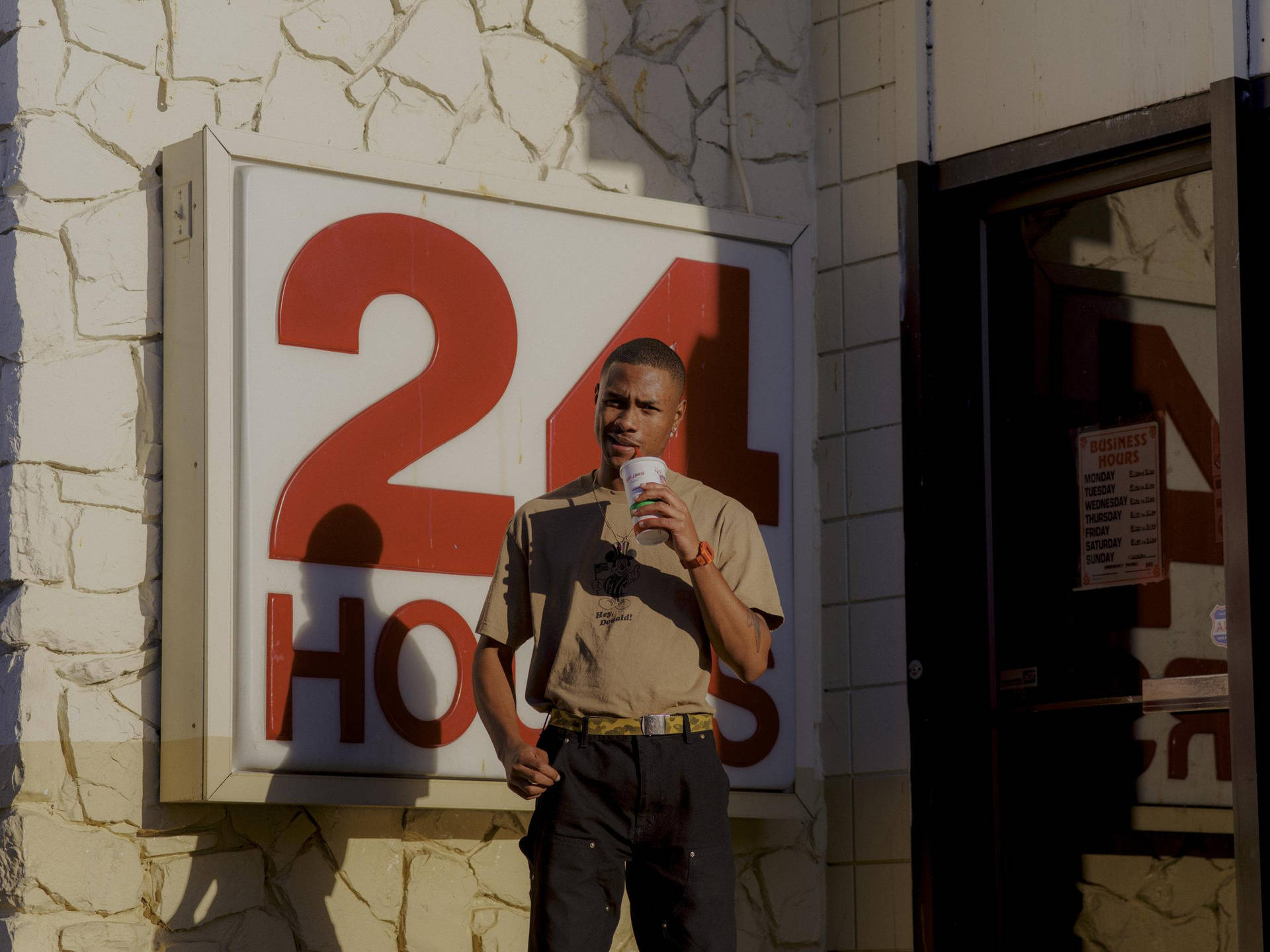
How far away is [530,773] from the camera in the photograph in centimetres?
381

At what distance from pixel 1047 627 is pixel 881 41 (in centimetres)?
209

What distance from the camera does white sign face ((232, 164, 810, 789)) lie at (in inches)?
190

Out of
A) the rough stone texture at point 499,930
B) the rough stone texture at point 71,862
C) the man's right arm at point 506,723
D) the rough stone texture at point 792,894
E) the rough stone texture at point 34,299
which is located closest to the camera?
the man's right arm at point 506,723

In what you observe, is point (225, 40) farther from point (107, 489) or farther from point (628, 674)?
point (628, 674)

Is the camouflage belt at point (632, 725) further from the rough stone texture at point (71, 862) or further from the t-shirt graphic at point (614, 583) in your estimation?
the rough stone texture at point (71, 862)

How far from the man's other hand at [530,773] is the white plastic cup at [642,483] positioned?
523mm

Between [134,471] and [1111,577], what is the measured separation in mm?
2868

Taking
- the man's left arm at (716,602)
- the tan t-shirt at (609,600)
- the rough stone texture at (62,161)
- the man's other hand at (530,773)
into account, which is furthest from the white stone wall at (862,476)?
the rough stone texture at (62,161)

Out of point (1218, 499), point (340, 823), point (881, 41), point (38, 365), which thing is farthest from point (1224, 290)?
point (38, 365)

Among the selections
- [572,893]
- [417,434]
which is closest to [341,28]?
[417,434]

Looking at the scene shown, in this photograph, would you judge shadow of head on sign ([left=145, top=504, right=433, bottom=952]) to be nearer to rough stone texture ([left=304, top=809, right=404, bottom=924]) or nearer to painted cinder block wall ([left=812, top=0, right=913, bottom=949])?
rough stone texture ([left=304, top=809, right=404, bottom=924])

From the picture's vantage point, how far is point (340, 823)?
5.00 meters

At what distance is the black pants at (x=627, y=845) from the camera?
12.7 feet

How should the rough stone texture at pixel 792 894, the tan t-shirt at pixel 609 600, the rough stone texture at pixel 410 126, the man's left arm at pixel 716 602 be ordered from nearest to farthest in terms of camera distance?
the man's left arm at pixel 716 602 < the tan t-shirt at pixel 609 600 < the rough stone texture at pixel 410 126 < the rough stone texture at pixel 792 894
